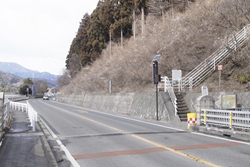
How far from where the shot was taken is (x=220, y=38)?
27.5 m

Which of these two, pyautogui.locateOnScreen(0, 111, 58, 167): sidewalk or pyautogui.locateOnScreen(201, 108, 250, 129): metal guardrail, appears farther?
pyautogui.locateOnScreen(201, 108, 250, 129): metal guardrail

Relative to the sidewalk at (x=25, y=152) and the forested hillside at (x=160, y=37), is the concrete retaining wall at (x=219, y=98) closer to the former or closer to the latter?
the forested hillside at (x=160, y=37)

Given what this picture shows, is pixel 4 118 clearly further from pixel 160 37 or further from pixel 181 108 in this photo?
pixel 160 37

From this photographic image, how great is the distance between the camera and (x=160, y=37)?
1469 inches

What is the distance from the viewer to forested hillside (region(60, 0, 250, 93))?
27.0 m

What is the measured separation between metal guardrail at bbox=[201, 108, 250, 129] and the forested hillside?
7599 millimetres

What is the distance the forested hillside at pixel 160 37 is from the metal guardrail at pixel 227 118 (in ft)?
24.9

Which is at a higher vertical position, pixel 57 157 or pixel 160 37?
pixel 160 37

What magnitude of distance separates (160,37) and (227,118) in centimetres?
2569

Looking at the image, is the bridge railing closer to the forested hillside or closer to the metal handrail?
the metal handrail

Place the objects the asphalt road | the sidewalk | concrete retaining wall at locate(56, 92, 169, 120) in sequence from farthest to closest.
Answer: concrete retaining wall at locate(56, 92, 169, 120) < the asphalt road < the sidewalk

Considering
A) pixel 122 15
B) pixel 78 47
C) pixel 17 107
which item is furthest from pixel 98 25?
pixel 17 107

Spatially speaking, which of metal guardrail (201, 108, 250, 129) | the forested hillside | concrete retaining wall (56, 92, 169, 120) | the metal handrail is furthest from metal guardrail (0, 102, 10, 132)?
the forested hillside

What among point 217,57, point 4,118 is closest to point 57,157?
point 4,118
